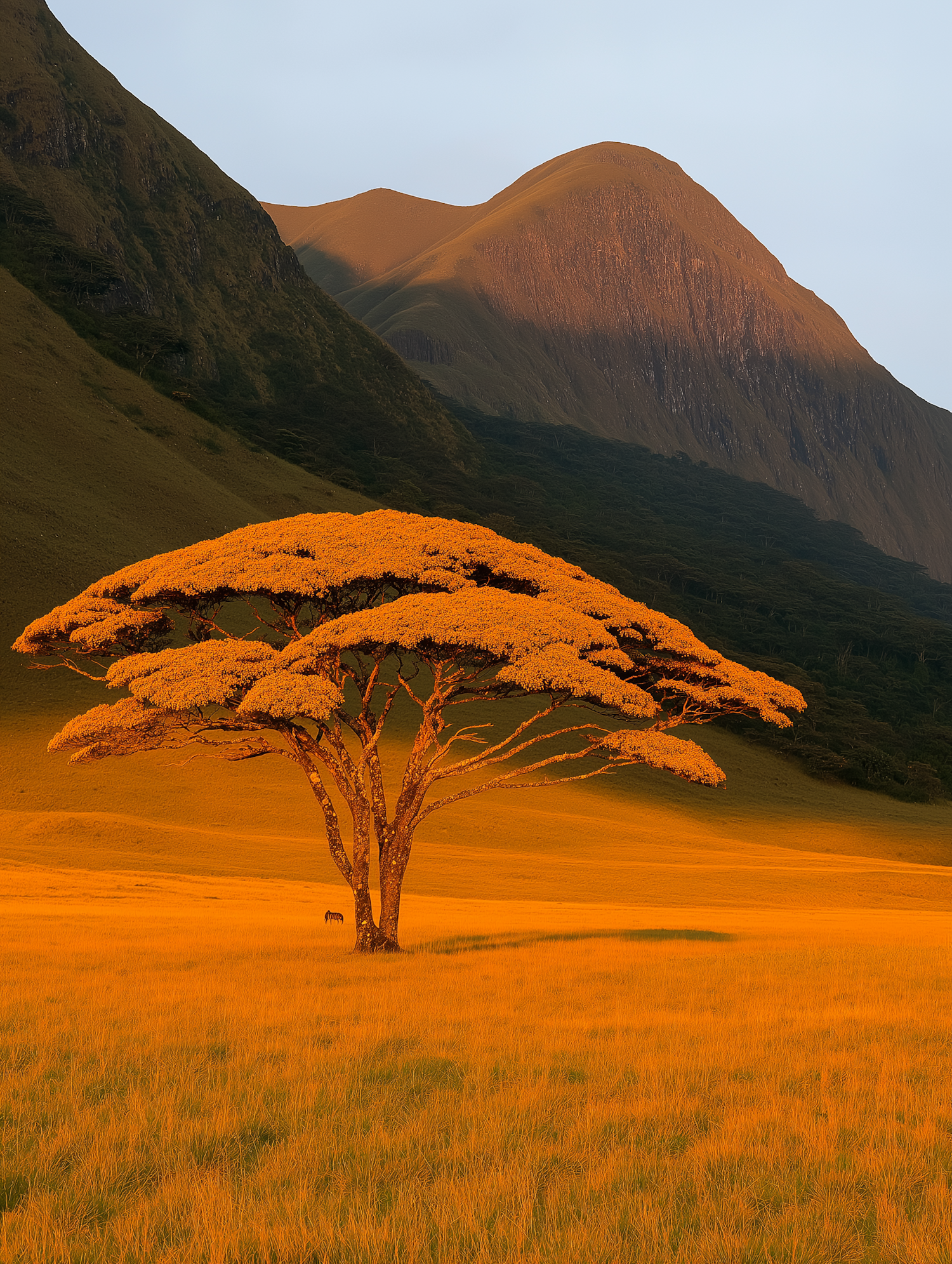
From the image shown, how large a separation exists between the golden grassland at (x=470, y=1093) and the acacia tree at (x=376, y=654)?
4701mm

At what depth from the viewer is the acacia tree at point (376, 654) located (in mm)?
23188

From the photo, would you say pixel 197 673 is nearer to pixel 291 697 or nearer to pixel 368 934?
pixel 291 697

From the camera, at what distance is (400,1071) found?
12.1 metres

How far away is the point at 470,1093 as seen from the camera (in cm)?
1092

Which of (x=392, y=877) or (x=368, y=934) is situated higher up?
(x=392, y=877)

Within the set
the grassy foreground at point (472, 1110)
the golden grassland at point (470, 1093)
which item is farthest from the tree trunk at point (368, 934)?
the grassy foreground at point (472, 1110)

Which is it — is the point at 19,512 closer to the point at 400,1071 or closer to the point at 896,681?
the point at 400,1071

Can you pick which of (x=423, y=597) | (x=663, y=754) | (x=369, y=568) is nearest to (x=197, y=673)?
(x=369, y=568)

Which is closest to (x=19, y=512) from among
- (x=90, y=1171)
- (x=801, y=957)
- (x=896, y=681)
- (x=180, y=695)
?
(x=180, y=695)

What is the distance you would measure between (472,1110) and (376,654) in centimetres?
1566

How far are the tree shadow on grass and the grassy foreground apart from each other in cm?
347

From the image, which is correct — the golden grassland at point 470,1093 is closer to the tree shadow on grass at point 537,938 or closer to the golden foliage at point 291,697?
the tree shadow on grass at point 537,938

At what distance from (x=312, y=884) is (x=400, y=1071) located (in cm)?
4032

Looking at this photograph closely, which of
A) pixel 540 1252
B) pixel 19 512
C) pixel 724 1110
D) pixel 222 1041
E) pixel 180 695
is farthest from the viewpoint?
pixel 19 512
